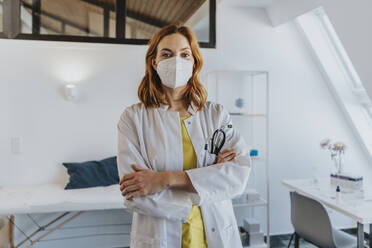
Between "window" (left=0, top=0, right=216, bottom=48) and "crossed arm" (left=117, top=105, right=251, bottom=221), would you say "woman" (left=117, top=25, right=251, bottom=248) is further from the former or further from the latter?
"window" (left=0, top=0, right=216, bottom=48)

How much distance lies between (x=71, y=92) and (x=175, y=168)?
1933 mm

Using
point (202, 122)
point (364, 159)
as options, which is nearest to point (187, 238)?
point (202, 122)

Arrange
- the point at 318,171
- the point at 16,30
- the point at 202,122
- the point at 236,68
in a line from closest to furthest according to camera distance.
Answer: the point at 202,122 < the point at 16,30 < the point at 236,68 < the point at 318,171

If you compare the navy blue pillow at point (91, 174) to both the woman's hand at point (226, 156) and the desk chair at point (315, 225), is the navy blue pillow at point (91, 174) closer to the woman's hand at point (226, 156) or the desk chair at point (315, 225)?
the desk chair at point (315, 225)

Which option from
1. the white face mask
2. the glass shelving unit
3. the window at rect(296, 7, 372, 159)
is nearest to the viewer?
the white face mask

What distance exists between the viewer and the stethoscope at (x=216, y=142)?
1207 mm

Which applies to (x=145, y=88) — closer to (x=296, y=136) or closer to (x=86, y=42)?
(x=86, y=42)

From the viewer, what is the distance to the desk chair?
2014 mm

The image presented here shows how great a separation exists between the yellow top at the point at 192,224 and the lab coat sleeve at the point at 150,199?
61mm

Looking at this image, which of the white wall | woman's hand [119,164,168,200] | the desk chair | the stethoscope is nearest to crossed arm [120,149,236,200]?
woman's hand [119,164,168,200]

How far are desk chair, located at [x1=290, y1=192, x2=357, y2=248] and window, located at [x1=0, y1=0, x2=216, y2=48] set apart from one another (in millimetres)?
1805

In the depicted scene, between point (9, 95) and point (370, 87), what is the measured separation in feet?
10.7

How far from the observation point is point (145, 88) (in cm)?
127

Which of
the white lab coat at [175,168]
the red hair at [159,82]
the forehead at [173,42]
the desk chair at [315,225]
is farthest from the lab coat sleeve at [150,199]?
the desk chair at [315,225]
